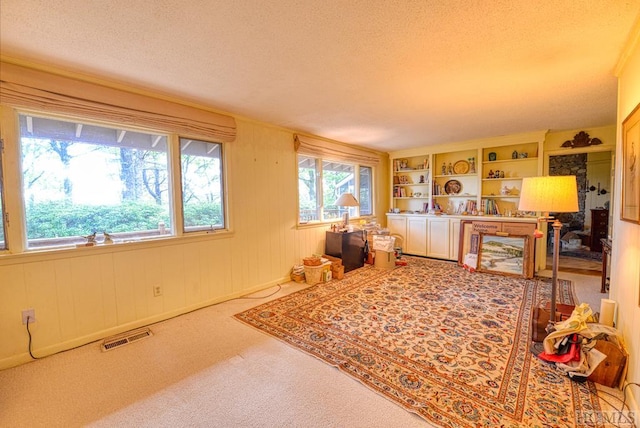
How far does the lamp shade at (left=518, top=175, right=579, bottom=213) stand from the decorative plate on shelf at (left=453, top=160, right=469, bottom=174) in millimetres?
3315

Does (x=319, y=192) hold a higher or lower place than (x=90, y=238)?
higher

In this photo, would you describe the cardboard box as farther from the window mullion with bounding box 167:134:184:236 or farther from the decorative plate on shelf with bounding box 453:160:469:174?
the window mullion with bounding box 167:134:184:236

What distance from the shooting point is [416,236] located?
5586 millimetres

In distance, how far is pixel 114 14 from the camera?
1.54 m

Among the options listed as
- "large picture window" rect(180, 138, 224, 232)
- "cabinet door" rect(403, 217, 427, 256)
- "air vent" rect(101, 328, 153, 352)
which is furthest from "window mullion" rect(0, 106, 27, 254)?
"cabinet door" rect(403, 217, 427, 256)

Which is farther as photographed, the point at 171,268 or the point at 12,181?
the point at 171,268

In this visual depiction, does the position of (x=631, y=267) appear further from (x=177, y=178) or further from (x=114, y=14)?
(x=177, y=178)

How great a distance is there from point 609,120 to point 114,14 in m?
5.55

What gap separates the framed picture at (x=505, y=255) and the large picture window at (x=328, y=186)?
2.21 m

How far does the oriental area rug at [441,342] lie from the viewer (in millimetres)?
1638

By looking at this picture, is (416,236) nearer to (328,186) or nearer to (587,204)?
(328,186)

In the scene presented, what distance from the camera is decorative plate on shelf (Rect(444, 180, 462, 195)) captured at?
17.7 feet

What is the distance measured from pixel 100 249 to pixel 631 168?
3964mm

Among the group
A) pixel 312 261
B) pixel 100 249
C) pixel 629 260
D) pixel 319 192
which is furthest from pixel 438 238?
pixel 100 249
